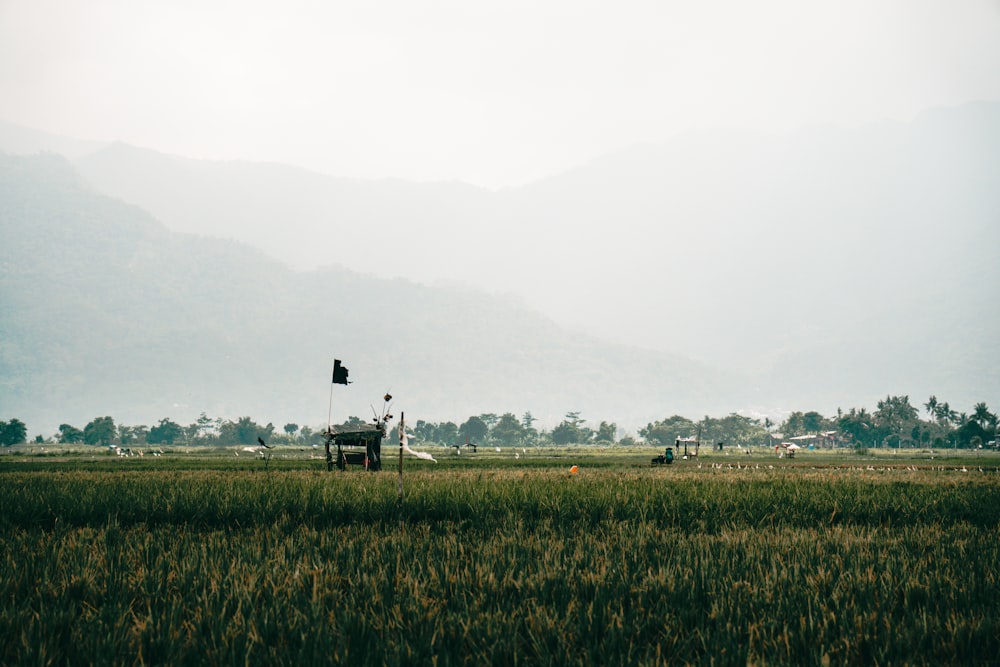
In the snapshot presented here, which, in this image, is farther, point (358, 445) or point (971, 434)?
point (971, 434)

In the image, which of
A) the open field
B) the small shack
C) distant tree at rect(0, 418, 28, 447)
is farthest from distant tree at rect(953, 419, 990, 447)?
distant tree at rect(0, 418, 28, 447)

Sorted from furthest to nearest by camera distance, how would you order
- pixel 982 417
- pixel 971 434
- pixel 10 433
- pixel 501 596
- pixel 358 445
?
pixel 982 417, pixel 971 434, pixel 10 433, pixel 358 445, pixel 501 596

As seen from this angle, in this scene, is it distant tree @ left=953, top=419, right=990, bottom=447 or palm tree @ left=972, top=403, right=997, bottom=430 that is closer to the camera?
distant tree @ left=953, top=419, right=990, bottom=447

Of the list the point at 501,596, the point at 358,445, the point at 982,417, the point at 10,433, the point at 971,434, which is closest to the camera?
the point at 501,596

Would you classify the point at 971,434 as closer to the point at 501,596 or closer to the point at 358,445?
the point at 358,445

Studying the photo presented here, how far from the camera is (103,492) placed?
59.7 ft

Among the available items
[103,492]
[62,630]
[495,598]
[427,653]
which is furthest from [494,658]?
[103,492]

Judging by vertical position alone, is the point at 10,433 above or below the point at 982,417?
below

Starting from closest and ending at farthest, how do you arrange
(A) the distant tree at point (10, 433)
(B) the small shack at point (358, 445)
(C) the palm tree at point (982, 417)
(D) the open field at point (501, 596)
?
1. (D) the open field at point (501, 596)
2. (B) the small shack at point (358, 445)
3. (A) the distant tree at point (10, 433)
4. (C) the palm tree at point (982, 417)

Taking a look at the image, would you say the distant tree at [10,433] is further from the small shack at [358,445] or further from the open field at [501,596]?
the open field at [501,596]

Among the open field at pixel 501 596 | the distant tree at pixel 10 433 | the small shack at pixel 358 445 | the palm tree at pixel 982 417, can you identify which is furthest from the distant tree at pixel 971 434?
the distant tree at pixel 10 433

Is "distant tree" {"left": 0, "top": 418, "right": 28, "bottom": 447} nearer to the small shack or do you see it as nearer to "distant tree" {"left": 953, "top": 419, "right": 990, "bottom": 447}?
the small shack

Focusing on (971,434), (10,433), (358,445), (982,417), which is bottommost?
(10,433)

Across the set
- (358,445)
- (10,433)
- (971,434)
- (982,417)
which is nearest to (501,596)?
(358,445)
